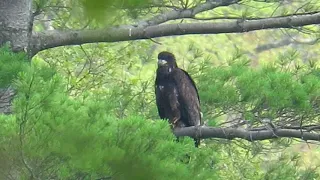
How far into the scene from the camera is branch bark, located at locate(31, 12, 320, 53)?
5.80m

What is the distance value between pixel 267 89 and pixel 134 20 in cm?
133

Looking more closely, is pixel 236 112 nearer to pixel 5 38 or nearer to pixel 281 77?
pixel 281 77

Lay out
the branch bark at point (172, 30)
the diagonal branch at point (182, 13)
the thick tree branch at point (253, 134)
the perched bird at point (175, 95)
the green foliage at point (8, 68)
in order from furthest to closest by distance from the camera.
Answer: the perched bird at point (175, 95) → the diagonal branch at point (182, 13) → the branch bark at point (172, 30) → the thick tree branch at point (253, 134) → the green foliage at point (8, 68)

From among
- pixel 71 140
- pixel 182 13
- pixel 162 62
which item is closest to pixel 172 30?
pixel 182 13

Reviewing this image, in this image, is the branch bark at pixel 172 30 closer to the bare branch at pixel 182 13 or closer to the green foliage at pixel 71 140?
the bare branch at pixel 182 13

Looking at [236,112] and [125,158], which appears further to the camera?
[236,112]

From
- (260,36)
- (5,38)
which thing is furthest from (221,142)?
(260,36)

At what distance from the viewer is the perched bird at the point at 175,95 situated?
657 cm

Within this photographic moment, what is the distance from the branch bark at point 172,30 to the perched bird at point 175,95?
74cm

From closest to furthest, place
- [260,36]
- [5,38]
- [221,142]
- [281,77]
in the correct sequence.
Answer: [281,77] < [5,38] < [221,142] < [260,36]

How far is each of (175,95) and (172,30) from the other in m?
0.94

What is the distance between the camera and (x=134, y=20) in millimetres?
6180

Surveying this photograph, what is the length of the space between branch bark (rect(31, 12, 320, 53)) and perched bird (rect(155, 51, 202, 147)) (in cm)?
74

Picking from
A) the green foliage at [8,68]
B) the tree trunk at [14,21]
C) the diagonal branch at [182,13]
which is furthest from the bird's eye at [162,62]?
the green foliage at [8,68]
